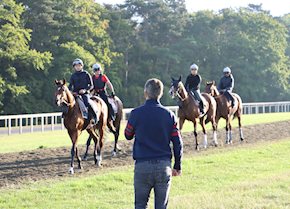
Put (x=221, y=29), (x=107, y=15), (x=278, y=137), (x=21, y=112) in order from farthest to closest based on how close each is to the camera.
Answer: (x=221, y=29) < (x=107, y=15) < (x=21, y=112) < (x=278, y=137)

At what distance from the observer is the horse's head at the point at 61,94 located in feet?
40.3

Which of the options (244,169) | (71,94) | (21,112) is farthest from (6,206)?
(21,112)

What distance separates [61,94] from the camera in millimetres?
12414

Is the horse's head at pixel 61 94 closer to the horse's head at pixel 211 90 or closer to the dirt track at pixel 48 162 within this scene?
the dirt track at pixel 48 162

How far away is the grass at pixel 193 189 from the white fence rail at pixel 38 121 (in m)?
9.96

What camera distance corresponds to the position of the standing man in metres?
6.16

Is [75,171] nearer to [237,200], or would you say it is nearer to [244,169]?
[244,169]

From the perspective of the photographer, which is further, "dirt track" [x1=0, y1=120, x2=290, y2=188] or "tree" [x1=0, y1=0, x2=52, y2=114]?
"tree" [x1=0, y1=0, x2=52, y2=114]

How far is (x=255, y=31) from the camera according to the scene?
61.5 metres

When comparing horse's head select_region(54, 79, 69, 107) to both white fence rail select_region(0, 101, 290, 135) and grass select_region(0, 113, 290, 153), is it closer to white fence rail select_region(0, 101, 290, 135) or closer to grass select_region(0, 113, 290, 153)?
grass select_region(0, 113, 290, 153)

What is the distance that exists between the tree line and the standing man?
29852mm

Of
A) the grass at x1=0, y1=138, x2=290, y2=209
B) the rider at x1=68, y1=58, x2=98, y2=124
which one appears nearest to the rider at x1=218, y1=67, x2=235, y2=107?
the grass at x1=0, y1=138, x2=290, y2=209

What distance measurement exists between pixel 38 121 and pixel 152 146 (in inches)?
1240

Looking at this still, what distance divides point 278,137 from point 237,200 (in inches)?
507
